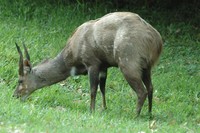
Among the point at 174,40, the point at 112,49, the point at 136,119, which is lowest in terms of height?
the point at 174,40

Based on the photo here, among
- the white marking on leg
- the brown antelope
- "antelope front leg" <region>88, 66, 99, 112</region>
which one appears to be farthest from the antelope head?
"antelope front leg" <region>88, 66, 99, 112</region>

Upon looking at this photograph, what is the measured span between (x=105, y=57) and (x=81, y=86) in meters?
2.00

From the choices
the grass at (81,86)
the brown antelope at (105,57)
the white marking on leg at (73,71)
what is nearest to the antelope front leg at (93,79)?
the brown antelope at (105,57)

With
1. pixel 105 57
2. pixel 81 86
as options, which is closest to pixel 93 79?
pixel 105 57

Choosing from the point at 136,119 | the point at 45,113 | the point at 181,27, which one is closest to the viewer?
the point at 45,113

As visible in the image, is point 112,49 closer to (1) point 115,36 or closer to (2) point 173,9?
(1) point 115,36

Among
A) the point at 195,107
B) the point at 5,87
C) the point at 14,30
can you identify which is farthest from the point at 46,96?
the point at 14,30

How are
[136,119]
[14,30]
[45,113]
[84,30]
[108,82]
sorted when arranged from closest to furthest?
[45,113]
[136,119]
[84,30]
[108,82]
[14,30]

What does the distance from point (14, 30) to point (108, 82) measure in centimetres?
321

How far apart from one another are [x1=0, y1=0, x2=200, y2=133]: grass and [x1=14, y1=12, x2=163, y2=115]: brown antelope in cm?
33

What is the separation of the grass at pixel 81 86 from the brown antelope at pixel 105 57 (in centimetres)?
33

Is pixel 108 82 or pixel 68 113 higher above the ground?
pixel 68 113

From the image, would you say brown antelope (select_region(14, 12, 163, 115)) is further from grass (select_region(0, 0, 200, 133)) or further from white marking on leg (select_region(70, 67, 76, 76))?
grass (select_region(0, 0, 200, 133))

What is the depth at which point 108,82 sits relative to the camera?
1242 centimetres
